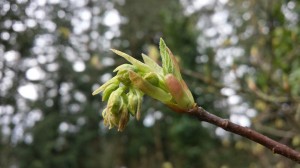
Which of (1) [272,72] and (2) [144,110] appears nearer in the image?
(1) [272,72]

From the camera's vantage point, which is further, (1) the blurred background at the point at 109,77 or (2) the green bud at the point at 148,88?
(1) the blurred background at the point at 109,77

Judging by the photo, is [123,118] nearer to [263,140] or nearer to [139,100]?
[139,100]

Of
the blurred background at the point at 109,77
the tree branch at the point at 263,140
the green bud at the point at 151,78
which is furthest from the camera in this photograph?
the blurred background at the point at 109,77

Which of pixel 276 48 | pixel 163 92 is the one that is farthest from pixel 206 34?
pixel 163 92

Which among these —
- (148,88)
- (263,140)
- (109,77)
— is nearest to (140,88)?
(148,88)

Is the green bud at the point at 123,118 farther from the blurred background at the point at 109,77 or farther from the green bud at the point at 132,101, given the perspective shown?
the blurred background at the point at 109,77

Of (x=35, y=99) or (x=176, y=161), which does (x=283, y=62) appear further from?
(x=35, y=99)

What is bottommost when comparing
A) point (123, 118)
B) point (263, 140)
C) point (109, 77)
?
point (263, 140)

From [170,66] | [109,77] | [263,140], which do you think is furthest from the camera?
[109,77]

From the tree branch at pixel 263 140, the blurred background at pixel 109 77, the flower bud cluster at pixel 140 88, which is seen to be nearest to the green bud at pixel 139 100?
the flower bud cluster at pixel 140 88
